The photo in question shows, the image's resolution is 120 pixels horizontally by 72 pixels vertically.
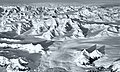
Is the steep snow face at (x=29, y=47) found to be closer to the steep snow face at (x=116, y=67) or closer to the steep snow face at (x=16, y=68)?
the steep snow face at (x=16, y=68)

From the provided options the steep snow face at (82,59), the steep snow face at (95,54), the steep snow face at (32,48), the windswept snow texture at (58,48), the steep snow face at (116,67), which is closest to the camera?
the steep snow face at (116,67)

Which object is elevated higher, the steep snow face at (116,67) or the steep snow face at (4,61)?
the steep snow face at (4,61)

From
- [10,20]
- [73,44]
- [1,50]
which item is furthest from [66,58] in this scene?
[10,20]

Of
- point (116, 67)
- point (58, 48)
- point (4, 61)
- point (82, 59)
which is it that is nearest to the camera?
point (116, 67)

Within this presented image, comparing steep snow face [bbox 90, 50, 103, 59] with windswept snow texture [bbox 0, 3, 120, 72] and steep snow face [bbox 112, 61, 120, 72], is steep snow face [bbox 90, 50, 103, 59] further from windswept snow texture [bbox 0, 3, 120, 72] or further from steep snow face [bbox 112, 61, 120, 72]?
steep snow face [bbox 112, 61, 120, 72]

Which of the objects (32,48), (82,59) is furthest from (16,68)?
(32,48)

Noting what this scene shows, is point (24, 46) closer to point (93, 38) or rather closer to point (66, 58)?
point (66, 58)

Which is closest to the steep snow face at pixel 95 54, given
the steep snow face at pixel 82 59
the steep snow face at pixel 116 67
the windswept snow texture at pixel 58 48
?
the windswept snow texture at pixel 58 48

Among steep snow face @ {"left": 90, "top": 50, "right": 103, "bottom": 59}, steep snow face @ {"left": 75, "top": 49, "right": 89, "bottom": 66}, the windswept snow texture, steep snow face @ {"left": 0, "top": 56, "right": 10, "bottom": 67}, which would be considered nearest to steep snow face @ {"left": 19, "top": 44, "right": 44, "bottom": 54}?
the windswept snow texture

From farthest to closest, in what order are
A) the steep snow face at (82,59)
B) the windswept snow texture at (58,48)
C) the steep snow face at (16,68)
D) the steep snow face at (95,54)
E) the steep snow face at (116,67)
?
the steep snow face at (95,54), the steep snow face at (82,59), the windswept snow texture at (58,48), the steep snow face at (16,68), the steep snow face at (116,67)

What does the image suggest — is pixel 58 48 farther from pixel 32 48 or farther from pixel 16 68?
pixel 16 68

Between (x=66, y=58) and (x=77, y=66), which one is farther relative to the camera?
(x=66, y=58)
